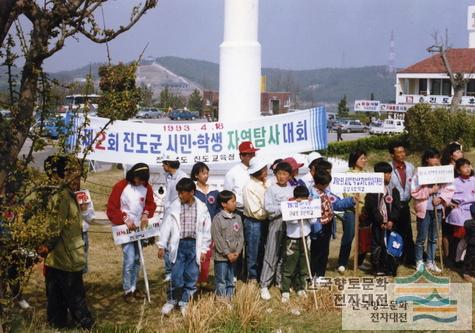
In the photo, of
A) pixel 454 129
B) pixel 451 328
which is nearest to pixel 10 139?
pixel 451 328

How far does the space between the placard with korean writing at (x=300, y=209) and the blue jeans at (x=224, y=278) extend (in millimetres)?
785

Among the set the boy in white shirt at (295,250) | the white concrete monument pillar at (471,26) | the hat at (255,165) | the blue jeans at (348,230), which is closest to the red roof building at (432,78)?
the white concrete monument pillar at (471,26)

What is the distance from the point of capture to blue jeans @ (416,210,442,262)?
8805 millimetres

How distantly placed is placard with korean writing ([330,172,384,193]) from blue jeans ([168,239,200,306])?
1940 mm

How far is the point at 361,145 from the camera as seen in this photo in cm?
2478

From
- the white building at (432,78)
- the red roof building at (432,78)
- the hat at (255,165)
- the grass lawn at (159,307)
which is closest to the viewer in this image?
the grass lawn at (159,307)

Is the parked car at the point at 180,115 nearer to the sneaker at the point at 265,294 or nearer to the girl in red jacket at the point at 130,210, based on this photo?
the girl in red jacket at the point at 130,210

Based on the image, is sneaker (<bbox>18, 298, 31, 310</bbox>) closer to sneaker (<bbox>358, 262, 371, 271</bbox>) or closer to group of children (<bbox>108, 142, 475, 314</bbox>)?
group of children (<bbox>108, 142, 475, 314</bbox>)

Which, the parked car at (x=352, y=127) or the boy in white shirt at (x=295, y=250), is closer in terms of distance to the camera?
the boy in white shirt at (x=295, y=250)

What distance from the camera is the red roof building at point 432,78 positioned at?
56.0 m

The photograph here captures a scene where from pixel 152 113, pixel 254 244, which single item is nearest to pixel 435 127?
pixel 254 244

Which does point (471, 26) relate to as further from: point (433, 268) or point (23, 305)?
point (23, 305)

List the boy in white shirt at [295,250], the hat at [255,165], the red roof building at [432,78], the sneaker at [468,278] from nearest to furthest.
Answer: the boy in white shirt at [295,250] → the hat at [255,165] → the sneaker at [468,278] → the red roof building at [432,78]

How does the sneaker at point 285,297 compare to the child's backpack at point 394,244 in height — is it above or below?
below
